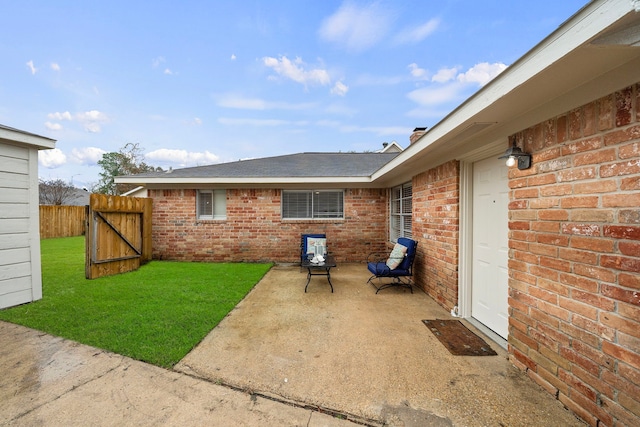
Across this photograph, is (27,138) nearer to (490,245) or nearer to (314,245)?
(314,245)

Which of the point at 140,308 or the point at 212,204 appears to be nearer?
the point at 140,308

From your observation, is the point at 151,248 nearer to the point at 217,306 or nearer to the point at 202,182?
the point at 202,182

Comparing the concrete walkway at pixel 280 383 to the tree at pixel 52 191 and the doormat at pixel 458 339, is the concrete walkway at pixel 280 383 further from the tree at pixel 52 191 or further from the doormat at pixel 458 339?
the tree at pixel 52 191

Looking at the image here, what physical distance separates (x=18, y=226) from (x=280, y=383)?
16.2 ft

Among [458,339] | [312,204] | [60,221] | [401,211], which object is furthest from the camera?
[60,221]

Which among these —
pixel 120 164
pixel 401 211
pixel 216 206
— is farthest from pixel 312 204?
pixel 120 164

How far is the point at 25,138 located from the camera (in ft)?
12.8

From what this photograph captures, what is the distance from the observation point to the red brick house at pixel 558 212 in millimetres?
1516

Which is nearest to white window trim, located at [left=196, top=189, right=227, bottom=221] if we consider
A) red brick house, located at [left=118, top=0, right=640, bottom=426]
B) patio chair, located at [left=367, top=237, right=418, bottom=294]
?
patio chair, located at [left=367, top=237, right=418, bottom=294]

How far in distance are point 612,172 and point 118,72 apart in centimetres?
1069

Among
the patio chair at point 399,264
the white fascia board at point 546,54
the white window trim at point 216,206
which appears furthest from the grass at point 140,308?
the white fascia board at point 546,54

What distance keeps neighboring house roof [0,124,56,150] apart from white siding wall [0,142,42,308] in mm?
150

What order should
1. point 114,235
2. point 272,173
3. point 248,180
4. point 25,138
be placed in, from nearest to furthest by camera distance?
point 25,138
point 114,235
point 248,180
point 272,173

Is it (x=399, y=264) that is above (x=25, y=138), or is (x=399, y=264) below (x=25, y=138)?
below
